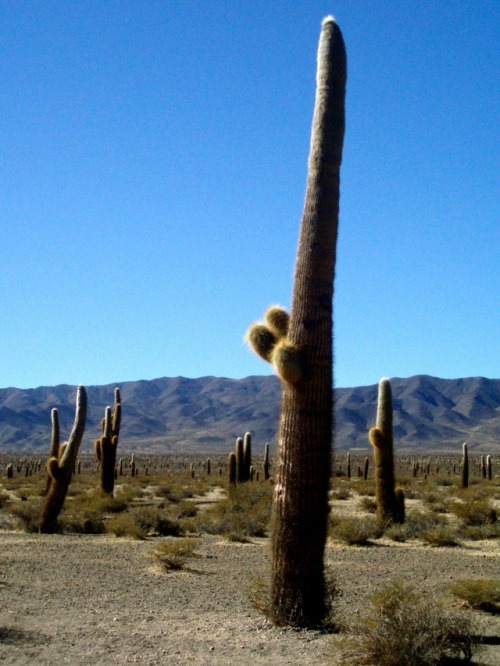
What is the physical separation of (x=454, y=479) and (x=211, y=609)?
1433 inches

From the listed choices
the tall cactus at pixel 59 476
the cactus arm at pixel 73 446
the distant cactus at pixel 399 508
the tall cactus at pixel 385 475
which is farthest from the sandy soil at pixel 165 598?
the distant cactus at pixel 399 508

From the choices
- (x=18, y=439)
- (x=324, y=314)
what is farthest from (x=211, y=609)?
(x=18, y=439)

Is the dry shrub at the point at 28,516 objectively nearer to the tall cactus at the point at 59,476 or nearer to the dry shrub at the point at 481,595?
the tall cactus at the point at 59,476

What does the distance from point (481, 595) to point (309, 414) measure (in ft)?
12.7

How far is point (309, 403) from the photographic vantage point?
9.12 meters

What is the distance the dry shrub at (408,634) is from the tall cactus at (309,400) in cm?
102

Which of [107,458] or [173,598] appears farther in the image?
[107,458]

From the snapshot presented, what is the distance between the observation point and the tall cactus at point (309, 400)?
8.96 metres

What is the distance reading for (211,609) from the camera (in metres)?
10.6

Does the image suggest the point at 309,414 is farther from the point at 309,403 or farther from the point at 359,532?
the point at 359,532

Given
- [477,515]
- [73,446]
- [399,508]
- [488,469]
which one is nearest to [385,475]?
[399,508]

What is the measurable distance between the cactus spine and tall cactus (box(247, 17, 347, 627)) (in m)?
0.01

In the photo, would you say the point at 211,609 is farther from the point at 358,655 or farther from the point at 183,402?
the point at 183,402

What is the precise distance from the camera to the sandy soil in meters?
8.27
